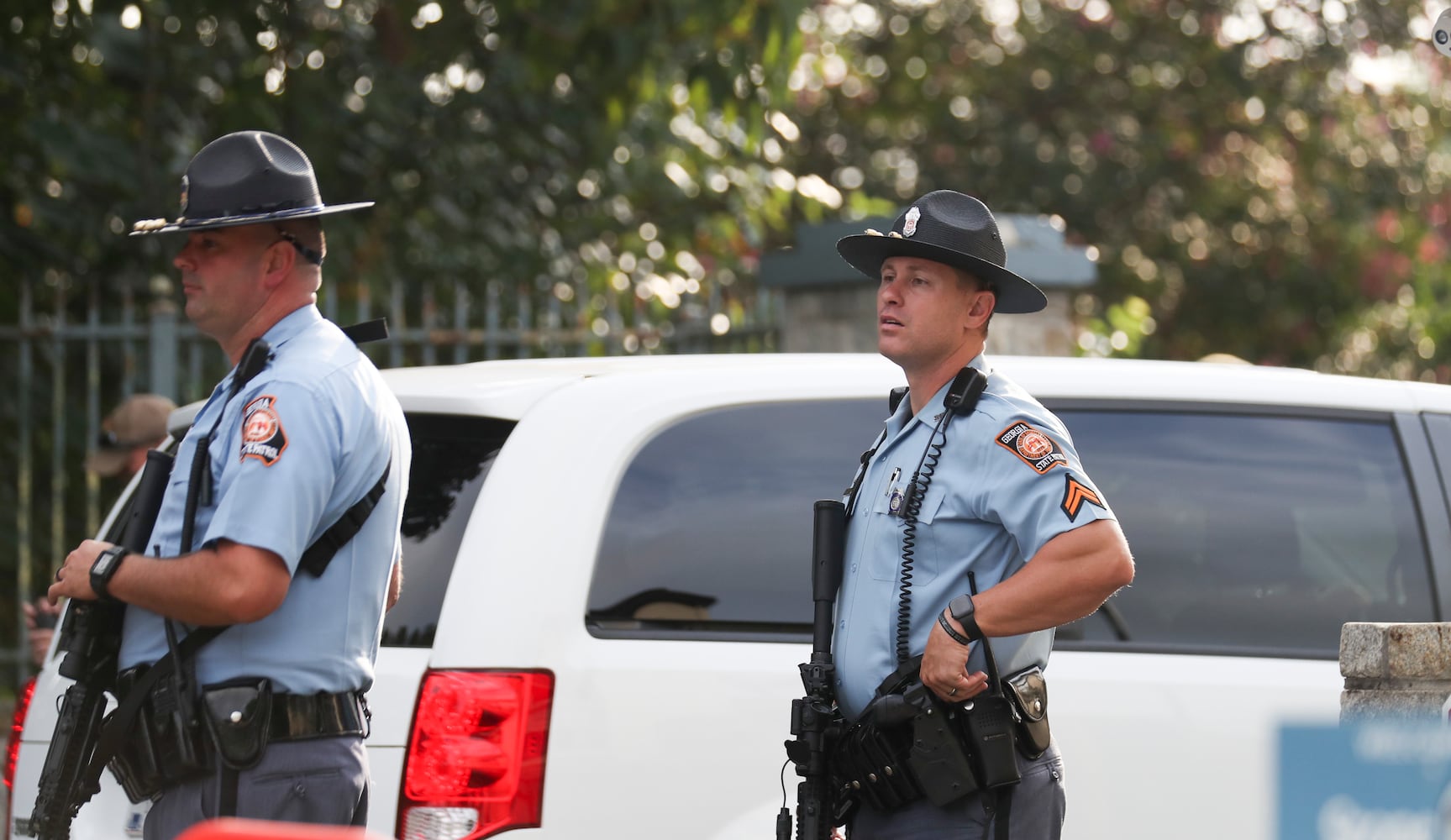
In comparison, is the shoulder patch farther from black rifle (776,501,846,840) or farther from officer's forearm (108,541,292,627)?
officer's forearm (108,541,292,627)

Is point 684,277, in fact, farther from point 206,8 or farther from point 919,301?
point 919,301

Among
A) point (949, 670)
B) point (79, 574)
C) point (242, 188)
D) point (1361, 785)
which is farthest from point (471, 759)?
point (1361, 785)

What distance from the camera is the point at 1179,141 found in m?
13.2

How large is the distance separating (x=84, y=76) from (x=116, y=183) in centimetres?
96

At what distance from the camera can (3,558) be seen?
780cm

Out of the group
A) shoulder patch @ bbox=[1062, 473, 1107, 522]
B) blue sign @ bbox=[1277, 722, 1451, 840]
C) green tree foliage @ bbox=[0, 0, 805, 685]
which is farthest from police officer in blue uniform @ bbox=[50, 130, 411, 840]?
green tree foliage @ bbox=[0, 0, 805, 685]

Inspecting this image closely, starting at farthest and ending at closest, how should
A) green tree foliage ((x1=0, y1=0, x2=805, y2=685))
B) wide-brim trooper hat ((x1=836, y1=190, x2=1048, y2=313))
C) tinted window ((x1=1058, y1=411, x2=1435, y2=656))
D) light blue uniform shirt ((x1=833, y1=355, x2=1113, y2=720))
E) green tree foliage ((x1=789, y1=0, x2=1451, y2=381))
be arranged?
green tree foliage ((x1=789, y1=0, x2=1451, y2=381))
green tree foliage ((x1=0, y1=0, x2=805, y2=685))
tinted window ((x1=1058, y1=411, x2=1435, y2=656))
wide-brim trooper hat ((x1=836, y1=190, x2=1048, y2=313))
light blue uniform shirt ((x1=833, y1=355, x2=1113, y2=720))

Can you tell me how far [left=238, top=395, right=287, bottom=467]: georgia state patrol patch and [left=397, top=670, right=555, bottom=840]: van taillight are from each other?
59cm

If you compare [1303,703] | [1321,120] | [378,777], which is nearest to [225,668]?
[378,777]

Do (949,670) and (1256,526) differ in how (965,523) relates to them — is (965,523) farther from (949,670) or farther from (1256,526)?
(1256,526)

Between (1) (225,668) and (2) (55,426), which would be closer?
(1) (225,668)

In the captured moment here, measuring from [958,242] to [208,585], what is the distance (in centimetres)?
132

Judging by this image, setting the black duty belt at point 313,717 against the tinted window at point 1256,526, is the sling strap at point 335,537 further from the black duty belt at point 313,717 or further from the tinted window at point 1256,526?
the tinted window at point 1256,526

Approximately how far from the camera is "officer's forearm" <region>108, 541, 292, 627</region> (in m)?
2.47
